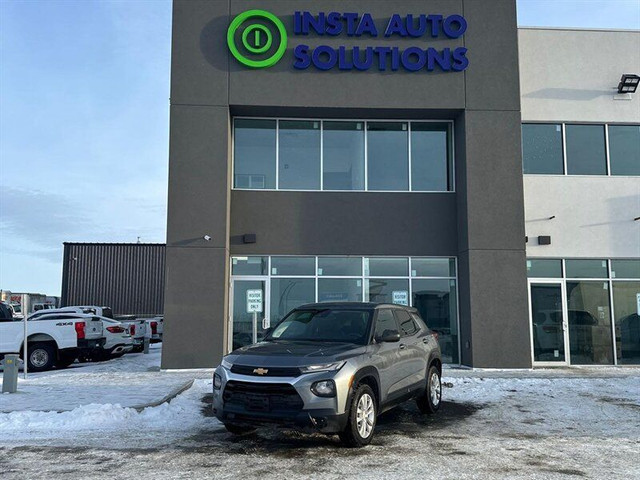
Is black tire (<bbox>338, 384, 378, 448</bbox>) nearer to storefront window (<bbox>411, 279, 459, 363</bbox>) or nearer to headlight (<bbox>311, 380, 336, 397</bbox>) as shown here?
headlight (<bbox>311, 380, 336, 397</bbox>)

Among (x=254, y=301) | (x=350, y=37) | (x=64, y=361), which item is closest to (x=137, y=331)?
(x=64, y=361)

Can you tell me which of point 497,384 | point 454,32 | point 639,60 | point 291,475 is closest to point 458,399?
point 497,384

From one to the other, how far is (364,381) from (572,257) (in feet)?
38.1

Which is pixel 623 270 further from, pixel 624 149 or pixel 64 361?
pixel 64 361

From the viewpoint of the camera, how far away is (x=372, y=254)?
1658 cm

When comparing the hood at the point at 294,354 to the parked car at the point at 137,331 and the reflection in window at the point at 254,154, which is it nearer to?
the reflection in window at the point at 254,154

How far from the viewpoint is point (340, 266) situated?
16594 millimetres

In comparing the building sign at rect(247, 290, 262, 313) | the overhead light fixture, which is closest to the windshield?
the building sign at rect(247, 290, 262, 313)

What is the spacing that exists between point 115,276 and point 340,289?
22530 millimetres

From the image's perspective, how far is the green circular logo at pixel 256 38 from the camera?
15.9 m

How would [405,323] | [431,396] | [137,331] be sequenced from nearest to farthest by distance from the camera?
[405,323] → [431,396] → [137,331]

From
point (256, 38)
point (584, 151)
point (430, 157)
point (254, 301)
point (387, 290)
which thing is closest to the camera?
point (254, 301)

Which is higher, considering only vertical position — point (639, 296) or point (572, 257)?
point (572, 257)

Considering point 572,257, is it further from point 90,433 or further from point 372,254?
point 90,433
